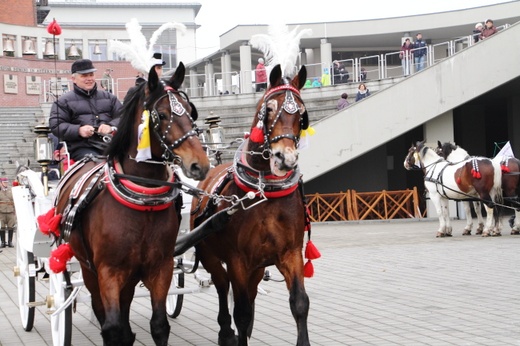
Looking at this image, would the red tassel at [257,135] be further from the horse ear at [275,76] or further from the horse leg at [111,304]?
the horse leg at [111,304]

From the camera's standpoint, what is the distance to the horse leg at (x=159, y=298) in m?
6.82

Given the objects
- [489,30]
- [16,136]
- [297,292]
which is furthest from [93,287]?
[16,136]

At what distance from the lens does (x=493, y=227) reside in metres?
21.0

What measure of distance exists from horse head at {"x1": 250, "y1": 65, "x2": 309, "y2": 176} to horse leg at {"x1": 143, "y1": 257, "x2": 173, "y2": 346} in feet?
3.96

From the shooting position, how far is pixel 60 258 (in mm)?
7578

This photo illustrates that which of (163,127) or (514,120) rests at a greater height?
(514,120)

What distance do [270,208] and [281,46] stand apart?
1727mm

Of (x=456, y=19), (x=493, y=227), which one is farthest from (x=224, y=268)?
(x=456, y=19)

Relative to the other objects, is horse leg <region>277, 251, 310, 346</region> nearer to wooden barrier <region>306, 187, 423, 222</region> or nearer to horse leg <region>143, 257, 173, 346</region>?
horse leg <region>143, 257, 173, 346</region>

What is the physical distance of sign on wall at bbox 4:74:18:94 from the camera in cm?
4156

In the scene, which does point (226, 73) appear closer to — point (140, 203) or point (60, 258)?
point (60, 258)

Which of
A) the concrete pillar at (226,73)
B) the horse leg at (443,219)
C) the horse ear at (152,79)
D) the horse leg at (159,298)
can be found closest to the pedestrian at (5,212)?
the horse leg at (443,219)

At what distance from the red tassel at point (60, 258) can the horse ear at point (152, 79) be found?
1683 mm

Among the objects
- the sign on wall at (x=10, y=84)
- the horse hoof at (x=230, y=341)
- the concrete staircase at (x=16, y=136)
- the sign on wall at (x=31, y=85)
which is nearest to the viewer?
the horse hoof at (x=230, y=341)
